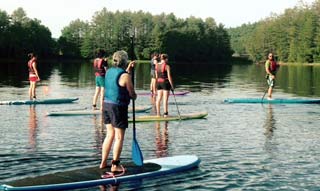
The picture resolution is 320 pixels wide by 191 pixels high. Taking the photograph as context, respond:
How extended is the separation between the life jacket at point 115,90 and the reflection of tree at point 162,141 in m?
2.82

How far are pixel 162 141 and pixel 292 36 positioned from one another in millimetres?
136961

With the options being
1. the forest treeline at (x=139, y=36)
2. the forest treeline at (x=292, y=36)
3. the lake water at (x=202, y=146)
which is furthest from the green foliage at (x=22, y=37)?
the lake water at (x=202, y=146)

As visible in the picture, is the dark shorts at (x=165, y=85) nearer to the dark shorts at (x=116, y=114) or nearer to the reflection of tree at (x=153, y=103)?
the reflection of tree at (x=153, y=103)

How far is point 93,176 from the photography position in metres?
9.66

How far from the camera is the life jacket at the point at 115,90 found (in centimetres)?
984

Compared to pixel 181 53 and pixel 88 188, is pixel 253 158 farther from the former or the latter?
pixel 181 53

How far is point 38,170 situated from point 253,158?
4789 millimetres

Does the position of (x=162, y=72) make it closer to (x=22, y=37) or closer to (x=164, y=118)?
(x=164, y=118)

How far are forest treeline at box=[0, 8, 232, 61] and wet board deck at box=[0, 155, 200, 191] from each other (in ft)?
418

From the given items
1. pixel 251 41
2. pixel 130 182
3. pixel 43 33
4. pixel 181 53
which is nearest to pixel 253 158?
pixel 130 182

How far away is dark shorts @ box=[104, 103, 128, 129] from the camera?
9898mm

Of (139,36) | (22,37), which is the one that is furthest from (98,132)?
(139,36)

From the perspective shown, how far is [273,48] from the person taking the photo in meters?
153

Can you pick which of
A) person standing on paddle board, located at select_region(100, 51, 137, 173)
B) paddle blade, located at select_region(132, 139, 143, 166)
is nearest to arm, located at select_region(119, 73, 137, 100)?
person standing on paddle board, located at select_region(100, 51, 137, 173)
